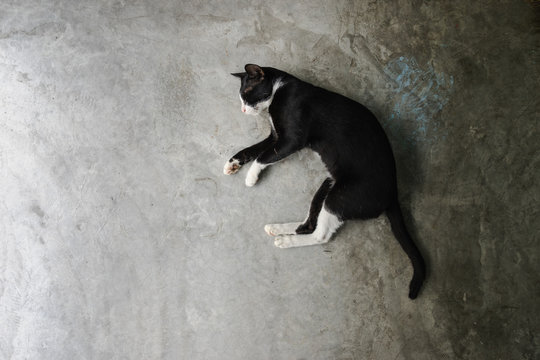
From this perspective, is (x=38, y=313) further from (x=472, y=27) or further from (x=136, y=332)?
(x=472, y=27)

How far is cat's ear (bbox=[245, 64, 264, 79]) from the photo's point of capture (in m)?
2.17

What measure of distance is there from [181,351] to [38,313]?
0.99 m

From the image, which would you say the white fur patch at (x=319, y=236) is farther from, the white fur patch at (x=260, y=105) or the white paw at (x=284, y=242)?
the white fur patch at (x=260, y=105)

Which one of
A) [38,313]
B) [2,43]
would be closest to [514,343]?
[38,313]

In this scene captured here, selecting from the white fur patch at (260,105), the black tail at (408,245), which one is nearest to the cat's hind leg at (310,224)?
the black tail at (408,245)

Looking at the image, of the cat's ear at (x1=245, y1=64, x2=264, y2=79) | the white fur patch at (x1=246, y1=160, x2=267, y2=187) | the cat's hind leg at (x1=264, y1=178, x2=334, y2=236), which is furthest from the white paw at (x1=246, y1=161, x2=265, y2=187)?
the cat's ear at (x1=245, y1=64, x2=264, y2=79)

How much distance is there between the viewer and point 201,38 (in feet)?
8.43

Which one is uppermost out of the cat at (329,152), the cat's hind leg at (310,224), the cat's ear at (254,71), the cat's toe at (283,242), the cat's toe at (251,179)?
the cat's ear at (254,71)

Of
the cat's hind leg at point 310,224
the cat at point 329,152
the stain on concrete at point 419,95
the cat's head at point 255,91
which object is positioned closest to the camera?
the cat at point 329,152

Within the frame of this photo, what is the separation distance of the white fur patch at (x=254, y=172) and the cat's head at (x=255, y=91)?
35 cm

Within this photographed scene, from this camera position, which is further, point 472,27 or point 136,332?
point 472,27

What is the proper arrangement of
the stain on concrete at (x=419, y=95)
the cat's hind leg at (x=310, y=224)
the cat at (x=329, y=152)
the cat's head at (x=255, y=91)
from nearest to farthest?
the cat at (x=329, y=152), the cat's head at (x=255, y=91), the cat's hind leg at (x=310, y=224), the stain on concrete at (x=419, y=95)

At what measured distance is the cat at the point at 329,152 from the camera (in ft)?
6.88

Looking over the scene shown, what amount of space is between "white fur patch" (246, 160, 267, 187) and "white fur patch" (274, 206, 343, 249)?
1.36ft
